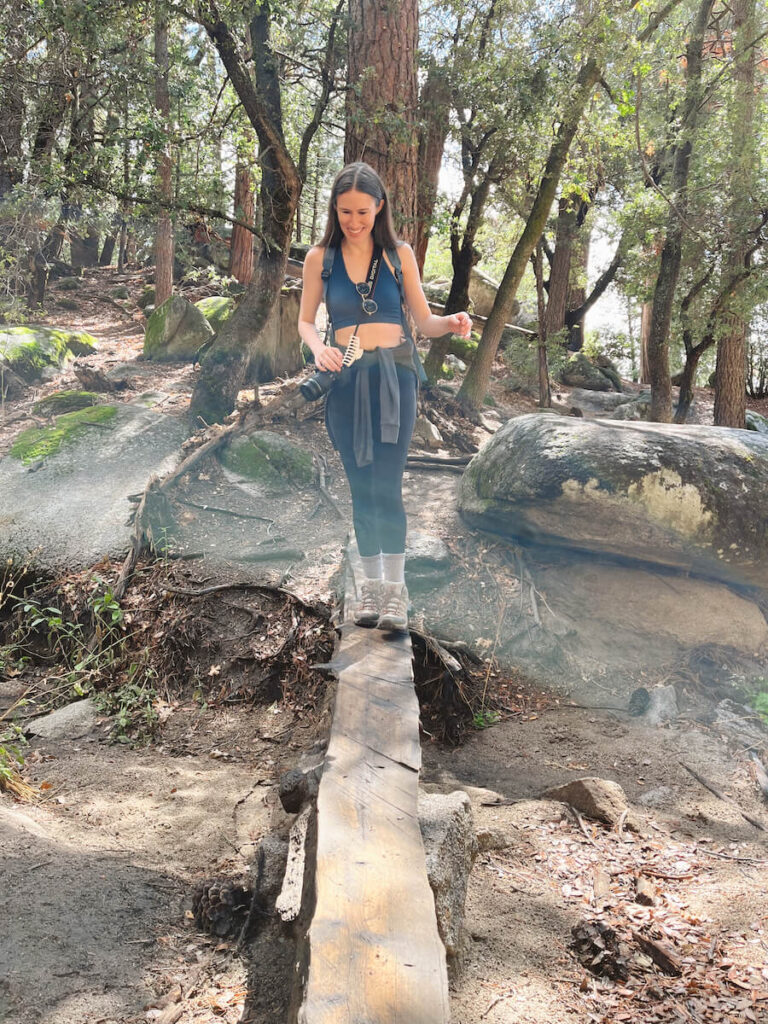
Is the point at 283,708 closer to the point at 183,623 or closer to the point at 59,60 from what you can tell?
the point at 183,623

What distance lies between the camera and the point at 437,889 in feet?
7.72

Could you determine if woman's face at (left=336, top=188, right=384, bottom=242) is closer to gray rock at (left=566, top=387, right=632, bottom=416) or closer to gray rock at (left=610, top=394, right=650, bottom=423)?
gray rock at (left=610, top=394, right=650, bottom=423)

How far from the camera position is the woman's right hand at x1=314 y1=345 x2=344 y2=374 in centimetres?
361

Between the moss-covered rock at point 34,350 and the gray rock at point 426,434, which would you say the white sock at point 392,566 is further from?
the moss-covered rock at point 34,350

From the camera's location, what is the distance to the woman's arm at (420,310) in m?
3.72

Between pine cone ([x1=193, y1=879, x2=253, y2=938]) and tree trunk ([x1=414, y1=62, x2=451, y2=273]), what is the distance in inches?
279

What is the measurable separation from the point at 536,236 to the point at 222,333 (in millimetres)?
4385

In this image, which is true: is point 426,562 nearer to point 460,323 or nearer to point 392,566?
point 392,566

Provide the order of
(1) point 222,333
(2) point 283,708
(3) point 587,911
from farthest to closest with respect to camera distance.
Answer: (1) point 222,333
(2) point 283,708
(3) point 587,911

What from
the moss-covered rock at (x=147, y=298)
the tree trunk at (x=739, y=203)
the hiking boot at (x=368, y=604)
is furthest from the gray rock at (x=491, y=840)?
the moss-covered rock at (x=147, y=298)

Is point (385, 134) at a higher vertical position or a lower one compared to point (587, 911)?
higher


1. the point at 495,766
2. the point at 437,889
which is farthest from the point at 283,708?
the point at 437,889

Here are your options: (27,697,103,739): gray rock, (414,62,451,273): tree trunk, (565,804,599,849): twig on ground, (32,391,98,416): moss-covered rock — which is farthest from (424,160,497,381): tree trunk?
(565,804,599,849): twig on ground

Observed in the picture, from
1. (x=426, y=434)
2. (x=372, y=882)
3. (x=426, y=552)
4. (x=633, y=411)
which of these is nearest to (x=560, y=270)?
(x=633, y=411)
